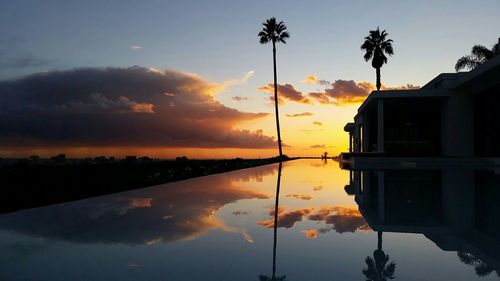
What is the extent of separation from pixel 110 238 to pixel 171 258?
4.57 ft

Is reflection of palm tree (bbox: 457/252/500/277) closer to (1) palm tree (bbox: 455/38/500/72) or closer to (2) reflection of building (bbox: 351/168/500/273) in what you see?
(2) reflection of building (bbox: 351/168/500/273)

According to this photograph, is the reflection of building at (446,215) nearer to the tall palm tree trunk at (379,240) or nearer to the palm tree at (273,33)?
the tall palm tree trunk at (379,240)

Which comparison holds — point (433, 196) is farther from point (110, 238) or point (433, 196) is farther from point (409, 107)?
point (409, 107)

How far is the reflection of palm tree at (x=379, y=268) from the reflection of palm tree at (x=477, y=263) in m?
0.70

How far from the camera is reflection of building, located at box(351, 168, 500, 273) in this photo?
470cm

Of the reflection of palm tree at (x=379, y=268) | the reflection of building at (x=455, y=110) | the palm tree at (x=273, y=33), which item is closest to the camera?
the reflection of palm tree at (x=379, y=268)

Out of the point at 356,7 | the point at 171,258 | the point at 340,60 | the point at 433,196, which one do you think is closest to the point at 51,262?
the point at 171,258

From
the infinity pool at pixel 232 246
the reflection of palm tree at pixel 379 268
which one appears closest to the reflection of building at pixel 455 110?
the infinity pool at pixel 232 246

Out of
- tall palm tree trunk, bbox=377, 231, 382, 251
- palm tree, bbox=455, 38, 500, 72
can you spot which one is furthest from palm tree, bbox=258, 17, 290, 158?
tall palm tree trunk, bbox=377, 231, 382, 251

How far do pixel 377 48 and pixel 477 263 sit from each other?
1597 inches

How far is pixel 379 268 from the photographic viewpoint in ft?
12.0

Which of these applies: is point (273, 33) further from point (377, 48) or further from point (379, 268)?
point (379, 268)

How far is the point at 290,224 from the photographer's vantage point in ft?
19.7

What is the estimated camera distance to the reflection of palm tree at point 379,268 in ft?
11.1
